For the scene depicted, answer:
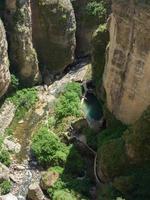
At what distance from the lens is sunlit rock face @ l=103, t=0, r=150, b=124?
27.7m

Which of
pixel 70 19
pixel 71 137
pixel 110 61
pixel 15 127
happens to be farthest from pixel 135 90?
pixel 70 19

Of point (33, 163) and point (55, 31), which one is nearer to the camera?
point (33, 163)

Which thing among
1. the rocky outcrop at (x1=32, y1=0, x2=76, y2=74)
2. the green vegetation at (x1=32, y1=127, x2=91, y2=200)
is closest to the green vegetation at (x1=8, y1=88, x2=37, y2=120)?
the green vegetation at (x1=32, y1=127, x2=91, y2=200)

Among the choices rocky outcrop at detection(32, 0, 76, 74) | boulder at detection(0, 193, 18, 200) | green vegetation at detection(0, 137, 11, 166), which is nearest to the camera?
boulder at detection(0, 193, 18, 200)

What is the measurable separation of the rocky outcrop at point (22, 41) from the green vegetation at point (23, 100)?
1049 millimetres

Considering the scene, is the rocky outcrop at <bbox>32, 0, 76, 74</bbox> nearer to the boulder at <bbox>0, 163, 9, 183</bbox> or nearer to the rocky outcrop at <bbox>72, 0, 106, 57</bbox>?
the rocky outcrop at <bbox>72, 0, 106, 57</bbox>

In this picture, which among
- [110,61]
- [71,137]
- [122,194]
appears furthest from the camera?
[71,137]

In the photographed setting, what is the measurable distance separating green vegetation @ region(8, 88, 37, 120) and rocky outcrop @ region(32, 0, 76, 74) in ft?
10.3

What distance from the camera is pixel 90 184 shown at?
2939 centimetres

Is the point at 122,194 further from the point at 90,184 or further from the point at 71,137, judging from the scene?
the point at 71,137

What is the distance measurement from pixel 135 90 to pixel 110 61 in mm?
2478

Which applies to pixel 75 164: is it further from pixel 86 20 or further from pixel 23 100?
pixel 86 20

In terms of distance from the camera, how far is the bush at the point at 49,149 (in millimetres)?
30766

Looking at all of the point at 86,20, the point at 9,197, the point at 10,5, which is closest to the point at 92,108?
the point at 86,20
